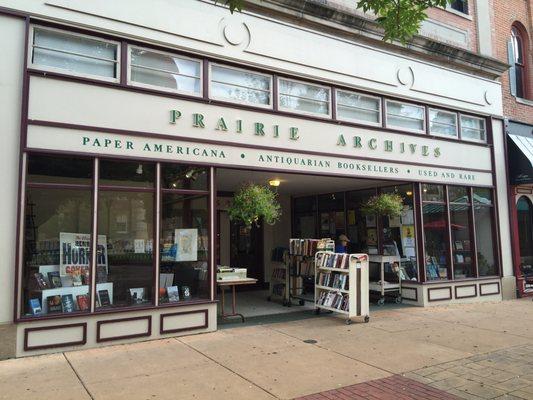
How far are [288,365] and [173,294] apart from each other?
101 inches

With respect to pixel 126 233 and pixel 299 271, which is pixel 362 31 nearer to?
pixel 299 271

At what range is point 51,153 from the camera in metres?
6.85

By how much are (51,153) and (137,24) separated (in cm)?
258

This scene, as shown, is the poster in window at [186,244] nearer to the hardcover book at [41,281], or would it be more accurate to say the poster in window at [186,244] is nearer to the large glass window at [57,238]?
the large glass window at [57,238]

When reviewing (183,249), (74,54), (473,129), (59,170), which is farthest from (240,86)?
(473,129)

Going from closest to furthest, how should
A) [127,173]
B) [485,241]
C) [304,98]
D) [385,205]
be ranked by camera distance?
[127,173] < [304,98] < [385,205] < [485,241]

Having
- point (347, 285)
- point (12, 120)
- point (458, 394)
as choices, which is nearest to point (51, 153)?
point (12, 120)

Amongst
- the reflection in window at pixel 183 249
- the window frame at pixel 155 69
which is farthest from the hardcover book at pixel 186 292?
the window frame at pixel 155 69

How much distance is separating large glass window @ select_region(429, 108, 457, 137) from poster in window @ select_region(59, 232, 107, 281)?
8.55 meters

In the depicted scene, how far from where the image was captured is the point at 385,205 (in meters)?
10.8

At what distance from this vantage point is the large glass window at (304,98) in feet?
30.8

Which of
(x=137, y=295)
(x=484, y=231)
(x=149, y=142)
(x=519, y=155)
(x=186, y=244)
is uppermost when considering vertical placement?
(x=519, y=155)

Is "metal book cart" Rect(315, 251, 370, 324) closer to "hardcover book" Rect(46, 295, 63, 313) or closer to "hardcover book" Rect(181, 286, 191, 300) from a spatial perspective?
"hardcover book" Rect(181, 286, 191, 300)

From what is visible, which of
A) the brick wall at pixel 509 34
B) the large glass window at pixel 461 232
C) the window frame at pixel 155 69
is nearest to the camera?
the window frame at pixel 155 69
